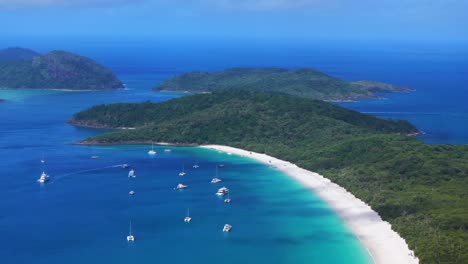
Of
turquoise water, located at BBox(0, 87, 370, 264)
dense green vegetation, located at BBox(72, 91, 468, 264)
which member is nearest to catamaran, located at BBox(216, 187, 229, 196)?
turquoise water, located at BBox(0, 87, 370, 264)

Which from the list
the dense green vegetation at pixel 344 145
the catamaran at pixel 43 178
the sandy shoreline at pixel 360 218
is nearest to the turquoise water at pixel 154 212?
the catamaran at pixel 43 178

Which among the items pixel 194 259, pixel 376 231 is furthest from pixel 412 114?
pixel 194 259

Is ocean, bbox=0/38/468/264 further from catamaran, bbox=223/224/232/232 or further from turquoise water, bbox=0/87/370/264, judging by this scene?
catamaran, bbox=223/224/232/232

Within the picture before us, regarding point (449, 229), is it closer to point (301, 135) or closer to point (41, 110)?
point (301, 135)

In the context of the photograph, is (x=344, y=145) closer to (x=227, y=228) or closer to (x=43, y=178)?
(x=227, y=228)

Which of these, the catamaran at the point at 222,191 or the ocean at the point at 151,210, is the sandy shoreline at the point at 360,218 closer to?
the ocean at the point at 151,210

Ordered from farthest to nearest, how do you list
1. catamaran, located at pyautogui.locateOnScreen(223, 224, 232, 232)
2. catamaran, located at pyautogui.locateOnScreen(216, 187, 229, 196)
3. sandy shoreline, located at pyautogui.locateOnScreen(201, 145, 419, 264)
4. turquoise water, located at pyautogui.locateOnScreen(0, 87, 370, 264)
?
1. catamaran, located at pyautogui.locateOnScreen(216, 187, 229, 196)
2. catamaran, located at pyautogui.locateOnScreen(223, 224, 232, 232)
3. turquoise water, located at pyautogui.locateOnScreen(0, 87, 370, 264)
4. sandy shoreline, located at pyautogui.locateOnScreen(201, 145, 419, 264)
